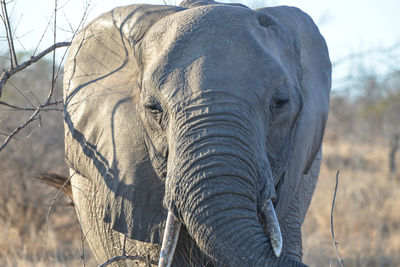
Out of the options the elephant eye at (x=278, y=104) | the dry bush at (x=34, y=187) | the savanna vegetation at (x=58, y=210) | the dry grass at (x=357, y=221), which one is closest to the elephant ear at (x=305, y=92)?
the elephant eye at (x=278, y=104)

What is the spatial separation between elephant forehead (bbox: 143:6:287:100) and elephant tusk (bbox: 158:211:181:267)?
1.54 feet

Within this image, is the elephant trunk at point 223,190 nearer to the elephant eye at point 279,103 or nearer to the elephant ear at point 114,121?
the elephant eye at point 279,103

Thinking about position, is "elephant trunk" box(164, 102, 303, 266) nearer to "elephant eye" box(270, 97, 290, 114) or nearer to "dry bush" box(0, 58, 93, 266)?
"elephant eye" box(270, 97, 290, 114)

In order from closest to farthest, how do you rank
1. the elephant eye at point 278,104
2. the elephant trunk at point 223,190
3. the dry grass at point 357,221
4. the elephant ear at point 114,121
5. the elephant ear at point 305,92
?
the elephant trunk at point 223,190 → the elephant eye at point 278,104 → the elephant ear at point 114,121 → the elephant ear at point 305,92 → the dry grass at point 357,221

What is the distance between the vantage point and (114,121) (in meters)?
2.77

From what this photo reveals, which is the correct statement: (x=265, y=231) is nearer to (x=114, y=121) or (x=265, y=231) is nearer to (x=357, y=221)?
(x=114, y=121)

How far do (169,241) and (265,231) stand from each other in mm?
363

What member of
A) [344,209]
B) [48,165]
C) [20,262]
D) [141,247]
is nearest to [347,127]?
[344,209]

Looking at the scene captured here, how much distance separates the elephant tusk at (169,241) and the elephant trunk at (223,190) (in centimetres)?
9

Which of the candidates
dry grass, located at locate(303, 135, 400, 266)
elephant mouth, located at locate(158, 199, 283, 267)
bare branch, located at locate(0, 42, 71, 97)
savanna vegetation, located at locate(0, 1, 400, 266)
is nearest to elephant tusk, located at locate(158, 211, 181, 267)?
elephant mouth, located at locate(158, 199, 283, 267)

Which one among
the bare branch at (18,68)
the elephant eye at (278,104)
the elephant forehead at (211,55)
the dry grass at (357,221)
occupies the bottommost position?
the dry grass at (357,221)

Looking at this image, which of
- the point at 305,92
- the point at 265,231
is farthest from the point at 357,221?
the point at 265,231

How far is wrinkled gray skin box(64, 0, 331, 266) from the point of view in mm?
2205

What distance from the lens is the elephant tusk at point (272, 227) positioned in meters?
2.21
